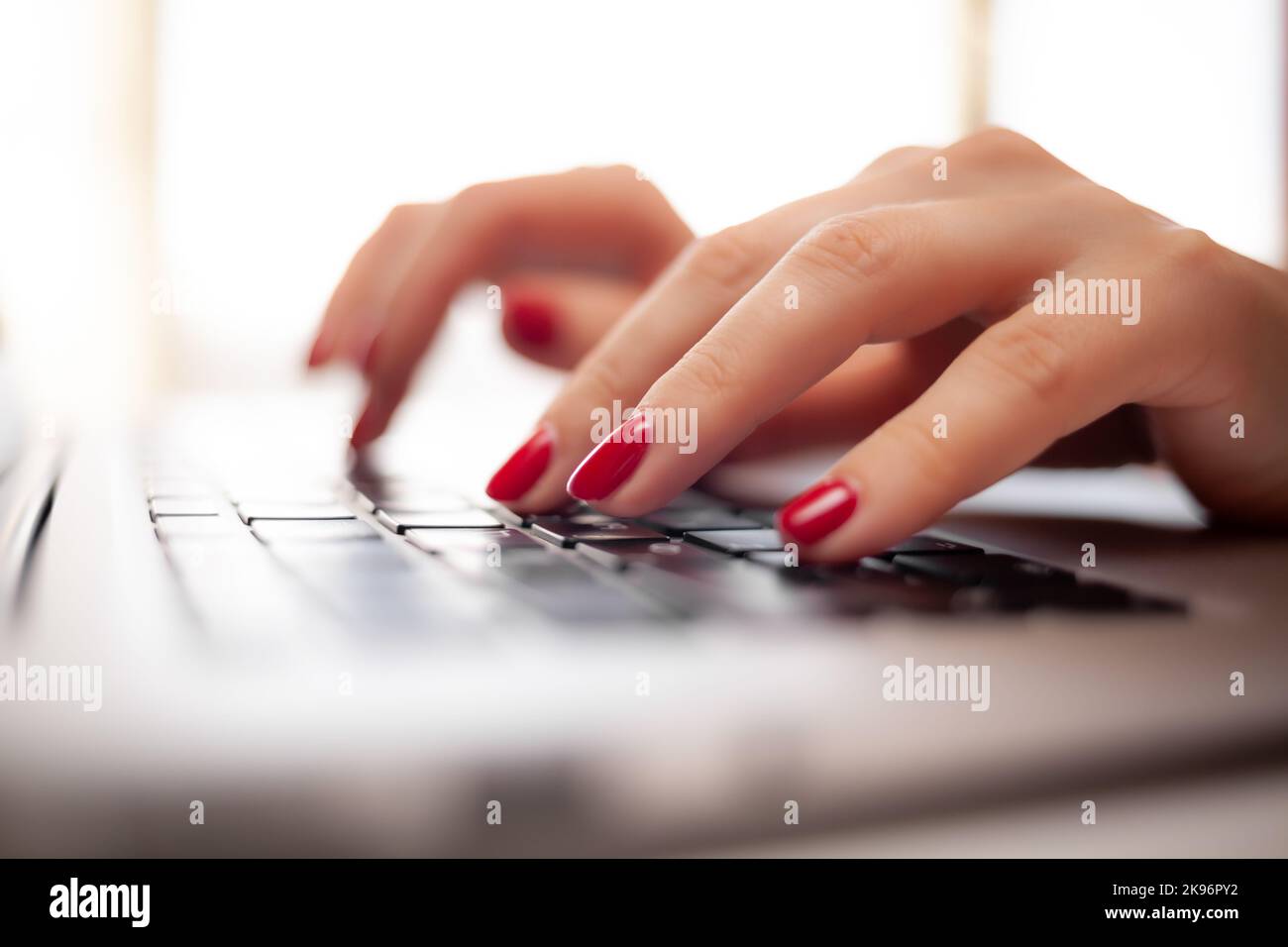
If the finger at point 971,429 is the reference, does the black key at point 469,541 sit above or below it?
below

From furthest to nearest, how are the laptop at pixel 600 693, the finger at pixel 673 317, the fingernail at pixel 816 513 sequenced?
the finger at pixel 673 317 < the fingernail at pixel 816 513 < the laptop at pixel 600 693

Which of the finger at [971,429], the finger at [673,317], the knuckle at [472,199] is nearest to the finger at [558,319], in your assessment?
the knuckle at [472,199]

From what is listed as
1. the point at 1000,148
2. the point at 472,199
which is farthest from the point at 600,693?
the point at 472,199

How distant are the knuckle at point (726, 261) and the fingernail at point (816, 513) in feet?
0.85

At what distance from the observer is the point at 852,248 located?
546 millimetres

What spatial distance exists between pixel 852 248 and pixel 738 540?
7.8 inches

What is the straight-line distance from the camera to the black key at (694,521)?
47 cm

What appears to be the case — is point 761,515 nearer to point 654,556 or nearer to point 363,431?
point 654,556

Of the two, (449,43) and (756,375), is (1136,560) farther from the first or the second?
(449,43)

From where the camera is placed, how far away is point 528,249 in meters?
1.03

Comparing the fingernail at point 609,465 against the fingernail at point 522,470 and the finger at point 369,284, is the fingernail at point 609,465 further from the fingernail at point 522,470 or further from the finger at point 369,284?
the finger at point 369,284

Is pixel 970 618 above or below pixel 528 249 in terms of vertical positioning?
below
